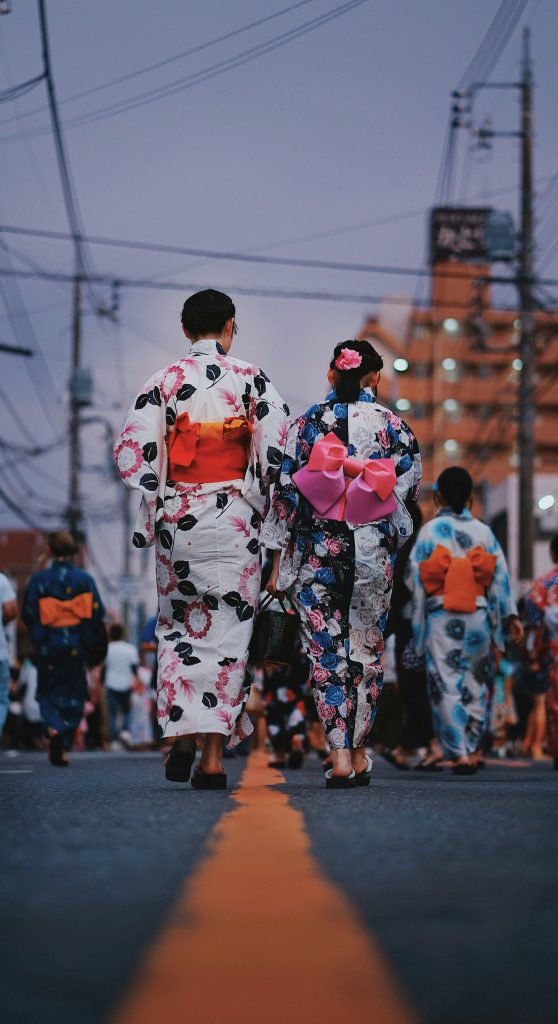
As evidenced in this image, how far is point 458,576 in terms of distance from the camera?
9594 millimetres

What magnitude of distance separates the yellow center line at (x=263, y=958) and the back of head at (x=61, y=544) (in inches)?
320

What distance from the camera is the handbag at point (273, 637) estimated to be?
21.3 ft

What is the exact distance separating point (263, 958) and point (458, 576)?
7210 millimetres

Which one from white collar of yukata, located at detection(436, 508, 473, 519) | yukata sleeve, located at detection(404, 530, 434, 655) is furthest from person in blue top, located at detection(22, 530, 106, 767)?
white collar of yukata, located at detection(436, 508, 473, 519)

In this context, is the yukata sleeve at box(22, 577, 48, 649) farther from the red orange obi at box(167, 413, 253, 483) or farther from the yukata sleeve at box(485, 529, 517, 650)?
the red orange obi at box(167, 413, 253, 483)

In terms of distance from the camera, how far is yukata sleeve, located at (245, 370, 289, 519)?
6.62 m

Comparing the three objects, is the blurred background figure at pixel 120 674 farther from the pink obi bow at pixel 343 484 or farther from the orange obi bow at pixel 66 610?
the pink obi bow at pixel 343 484

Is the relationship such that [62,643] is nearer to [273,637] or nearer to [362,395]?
[362,395]

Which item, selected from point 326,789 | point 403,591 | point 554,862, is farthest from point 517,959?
point 403,591

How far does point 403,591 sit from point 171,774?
4.23m

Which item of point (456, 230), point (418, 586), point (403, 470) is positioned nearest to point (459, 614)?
point (418, 586)

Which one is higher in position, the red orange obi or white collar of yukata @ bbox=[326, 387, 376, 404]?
white collar of yukata @ bbox=[326, 387, 376, 404]

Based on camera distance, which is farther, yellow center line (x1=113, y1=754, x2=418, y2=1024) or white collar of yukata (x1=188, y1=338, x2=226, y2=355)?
white collar of yukata (x1=188, y1=338, x2=226, y2=355)

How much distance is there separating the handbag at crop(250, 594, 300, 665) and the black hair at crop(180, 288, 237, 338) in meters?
1.28
